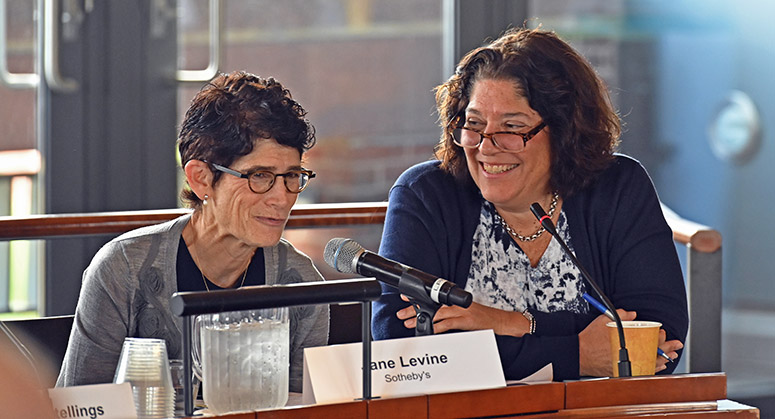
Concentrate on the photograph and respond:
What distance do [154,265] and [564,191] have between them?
92 cm

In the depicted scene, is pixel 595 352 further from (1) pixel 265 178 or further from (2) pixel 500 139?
(1) pixel 265 178

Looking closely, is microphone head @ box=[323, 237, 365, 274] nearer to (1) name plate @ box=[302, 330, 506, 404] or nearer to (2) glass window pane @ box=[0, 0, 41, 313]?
(1) name plate @ box=[302, 330, 506, 404]

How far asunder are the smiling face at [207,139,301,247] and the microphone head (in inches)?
14.9

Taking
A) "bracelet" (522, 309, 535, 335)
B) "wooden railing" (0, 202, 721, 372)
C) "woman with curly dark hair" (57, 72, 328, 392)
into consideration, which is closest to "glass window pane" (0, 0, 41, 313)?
"wooden railing" (0, 202, 721, 372)

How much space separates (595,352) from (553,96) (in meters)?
0.60

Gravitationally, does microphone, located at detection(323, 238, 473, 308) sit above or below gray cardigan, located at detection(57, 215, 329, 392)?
above

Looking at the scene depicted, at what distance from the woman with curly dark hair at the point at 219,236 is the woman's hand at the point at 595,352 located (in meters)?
0.50

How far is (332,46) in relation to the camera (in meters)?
3.24

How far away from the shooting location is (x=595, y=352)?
1903mm

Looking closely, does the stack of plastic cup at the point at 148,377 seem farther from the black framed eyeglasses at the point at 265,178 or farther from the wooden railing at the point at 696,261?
the wooden railing at the point at 696,261

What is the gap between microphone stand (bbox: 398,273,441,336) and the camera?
4.65ft

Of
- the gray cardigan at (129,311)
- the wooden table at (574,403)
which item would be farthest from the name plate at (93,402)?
the gray cardigan at (129,311)

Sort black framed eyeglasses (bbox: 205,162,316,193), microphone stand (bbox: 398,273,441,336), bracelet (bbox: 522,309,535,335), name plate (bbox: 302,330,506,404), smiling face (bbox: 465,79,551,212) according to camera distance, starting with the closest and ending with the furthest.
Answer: name plate (bbox: 302,330,506,404), microphone stand (bbox: 398,273,441,336), black framed eyeglasses (bbox: 205,162,316,193), bracelet (bbox: 522,309,535,335), smiling face (bbox: 465,79,551,212)

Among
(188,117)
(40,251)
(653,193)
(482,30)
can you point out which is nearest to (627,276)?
(653,193)
